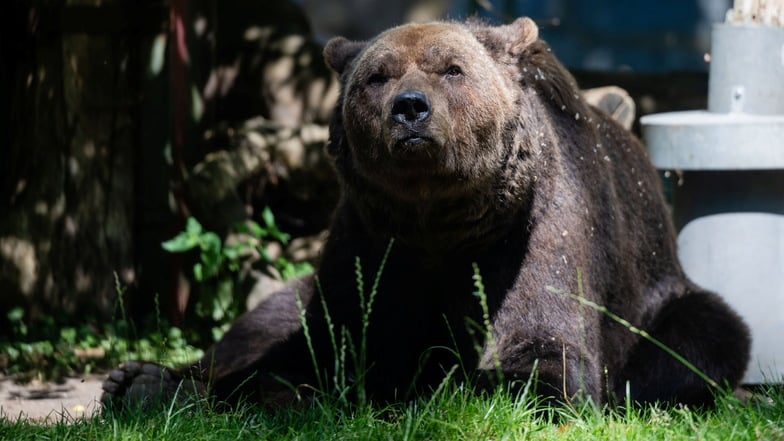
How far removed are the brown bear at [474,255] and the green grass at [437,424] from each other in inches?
13.2

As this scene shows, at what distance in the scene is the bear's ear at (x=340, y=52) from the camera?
20.0ft

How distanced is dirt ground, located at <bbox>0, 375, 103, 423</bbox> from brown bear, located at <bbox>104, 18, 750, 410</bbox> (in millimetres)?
1034

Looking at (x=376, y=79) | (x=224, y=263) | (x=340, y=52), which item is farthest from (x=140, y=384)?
(x=224, y=263)

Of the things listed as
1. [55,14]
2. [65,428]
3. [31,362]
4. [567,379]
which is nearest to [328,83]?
[55,14]

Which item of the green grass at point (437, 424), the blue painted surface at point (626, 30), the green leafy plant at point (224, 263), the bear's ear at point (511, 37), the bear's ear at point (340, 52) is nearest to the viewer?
the green grass at point (437, 424)

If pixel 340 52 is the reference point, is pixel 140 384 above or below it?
below

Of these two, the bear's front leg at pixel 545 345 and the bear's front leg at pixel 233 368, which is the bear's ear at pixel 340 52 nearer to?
the bear's front leg at pixel 233 368

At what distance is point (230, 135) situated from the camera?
9.32m

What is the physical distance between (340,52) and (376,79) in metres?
0.67

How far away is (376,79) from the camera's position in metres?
5.55

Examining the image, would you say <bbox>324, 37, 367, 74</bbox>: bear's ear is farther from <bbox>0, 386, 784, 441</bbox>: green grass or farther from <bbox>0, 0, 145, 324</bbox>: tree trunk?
<bbox>0, 0, 145, 324</bbox>: tree trunk

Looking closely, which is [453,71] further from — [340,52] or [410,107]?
[340,52]

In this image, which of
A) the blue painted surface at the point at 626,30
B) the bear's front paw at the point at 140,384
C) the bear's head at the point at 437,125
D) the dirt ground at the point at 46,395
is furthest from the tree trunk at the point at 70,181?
the blue painted surface at the point at 626,30

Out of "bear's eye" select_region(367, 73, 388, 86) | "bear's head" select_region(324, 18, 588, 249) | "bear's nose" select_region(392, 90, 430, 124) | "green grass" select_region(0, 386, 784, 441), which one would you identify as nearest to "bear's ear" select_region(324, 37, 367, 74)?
"bear's head" select_region(324, 18, 588, 249)
